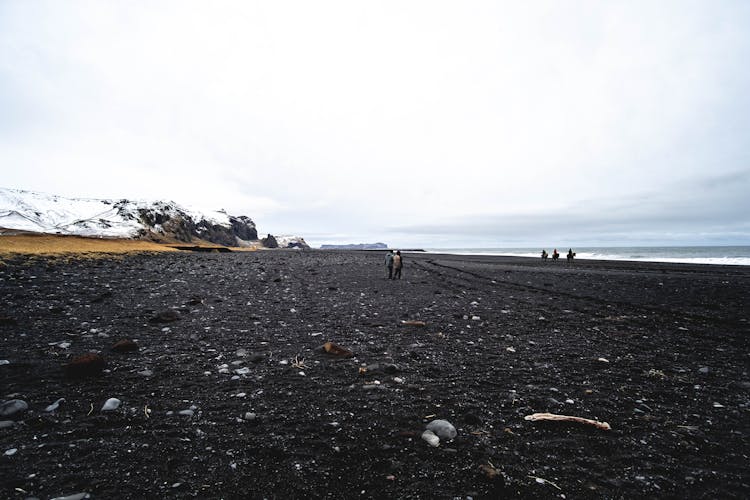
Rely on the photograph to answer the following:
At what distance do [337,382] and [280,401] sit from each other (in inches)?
38.7

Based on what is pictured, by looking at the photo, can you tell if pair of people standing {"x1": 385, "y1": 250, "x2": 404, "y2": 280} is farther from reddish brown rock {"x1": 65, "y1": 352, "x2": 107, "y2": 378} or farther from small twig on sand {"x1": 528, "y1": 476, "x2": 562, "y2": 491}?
small twig on sand {"x1": 528, "y1": 476, "x2": 562, "y2": 491}

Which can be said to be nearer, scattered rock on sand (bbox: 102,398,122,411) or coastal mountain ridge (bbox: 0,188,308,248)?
scattered rock on sand (bbox: 102,398,122,411)

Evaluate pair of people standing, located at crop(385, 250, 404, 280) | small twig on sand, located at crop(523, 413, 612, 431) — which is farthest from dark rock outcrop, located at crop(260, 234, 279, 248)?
small twig on sand, located at crop(523, 413, 612, 431)

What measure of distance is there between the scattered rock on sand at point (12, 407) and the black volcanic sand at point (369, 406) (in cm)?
16

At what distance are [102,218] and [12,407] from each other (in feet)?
287

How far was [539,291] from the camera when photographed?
15.7m

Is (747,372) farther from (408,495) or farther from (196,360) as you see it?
(196,360)

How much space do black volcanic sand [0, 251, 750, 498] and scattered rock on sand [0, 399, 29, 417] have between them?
157 millimetres

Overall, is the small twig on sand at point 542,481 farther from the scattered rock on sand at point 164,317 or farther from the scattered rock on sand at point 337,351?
the scattered rock on sand at point 164,317

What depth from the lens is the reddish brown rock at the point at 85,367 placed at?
4832mm

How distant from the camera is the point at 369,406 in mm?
4359

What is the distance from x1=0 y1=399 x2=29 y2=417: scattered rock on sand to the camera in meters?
3.72

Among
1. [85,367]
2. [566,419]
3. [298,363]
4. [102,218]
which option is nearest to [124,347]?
[85,367]

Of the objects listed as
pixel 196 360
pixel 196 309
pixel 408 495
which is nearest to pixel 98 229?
pixel 196 309
